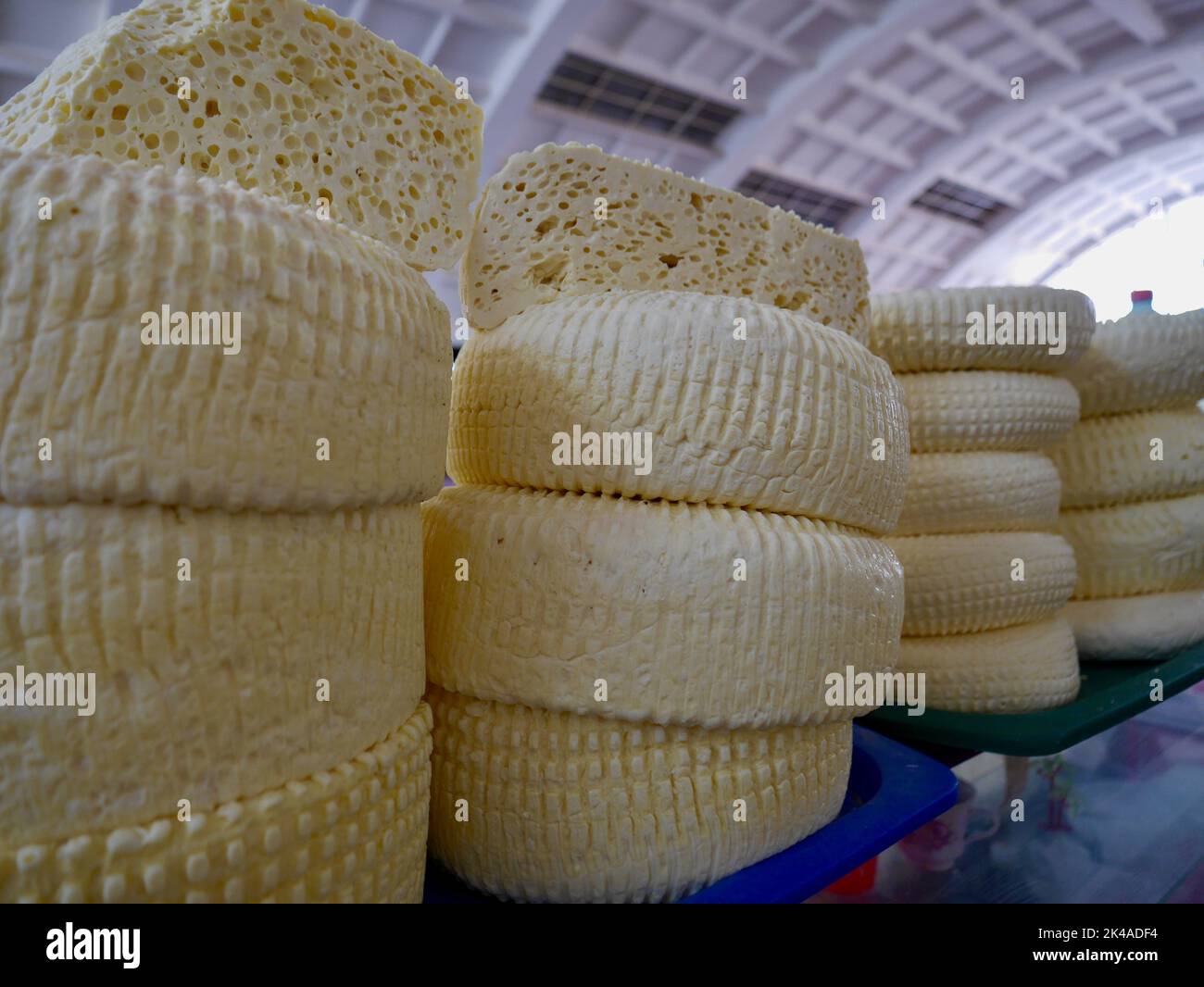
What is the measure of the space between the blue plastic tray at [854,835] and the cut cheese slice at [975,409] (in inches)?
13.0

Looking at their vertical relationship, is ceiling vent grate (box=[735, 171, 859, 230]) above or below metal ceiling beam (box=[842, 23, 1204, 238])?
below

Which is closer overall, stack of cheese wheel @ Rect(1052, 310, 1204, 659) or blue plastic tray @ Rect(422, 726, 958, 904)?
blue plastic tray @ Rect(422, 726, 958, 904)

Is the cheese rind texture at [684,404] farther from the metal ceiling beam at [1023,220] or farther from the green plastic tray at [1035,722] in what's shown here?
the metal ceiling beam at [1023,220]

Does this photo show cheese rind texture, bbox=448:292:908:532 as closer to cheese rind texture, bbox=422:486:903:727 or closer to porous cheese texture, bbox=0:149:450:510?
cheese rind texture, bbox=422:486:903:727

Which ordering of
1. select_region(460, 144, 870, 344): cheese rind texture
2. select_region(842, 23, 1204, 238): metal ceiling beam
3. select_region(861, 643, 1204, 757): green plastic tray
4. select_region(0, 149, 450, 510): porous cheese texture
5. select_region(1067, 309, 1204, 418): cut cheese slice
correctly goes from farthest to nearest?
select_region(842, 23, 1204, 238): metal ceiling beam → select_region(1067, 309, 1204, 418): cut cheese slice → select_region(861, 643, 1204, 757): green plastic tray → select_region(460, 144, 870, 344): cheese rind texture → select_region(0, 149, 450, 510): porous cheese texture

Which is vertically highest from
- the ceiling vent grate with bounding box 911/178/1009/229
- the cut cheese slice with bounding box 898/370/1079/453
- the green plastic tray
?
the ceiling vent grate with bounding box 911/178/1009/229

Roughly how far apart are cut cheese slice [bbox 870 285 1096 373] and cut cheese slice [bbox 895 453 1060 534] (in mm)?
103

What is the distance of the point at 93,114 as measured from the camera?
45cm

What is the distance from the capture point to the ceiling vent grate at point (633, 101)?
4090 millimetres

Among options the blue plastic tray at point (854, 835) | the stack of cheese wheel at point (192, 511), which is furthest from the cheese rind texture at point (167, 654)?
the blue plastic tray at point (854, 835)

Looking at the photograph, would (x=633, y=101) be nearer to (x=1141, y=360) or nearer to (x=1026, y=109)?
(x=1026, y=109)

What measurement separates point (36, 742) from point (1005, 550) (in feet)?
2.82

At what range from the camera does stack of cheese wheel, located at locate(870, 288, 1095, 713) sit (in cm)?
91

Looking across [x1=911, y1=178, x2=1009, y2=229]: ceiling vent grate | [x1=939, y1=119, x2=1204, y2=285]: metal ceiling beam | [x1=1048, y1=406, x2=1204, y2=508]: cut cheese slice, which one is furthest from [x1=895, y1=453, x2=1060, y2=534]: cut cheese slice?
[x1=939, y1=119, x2=1204, y2=285]: metal ceiling beam
